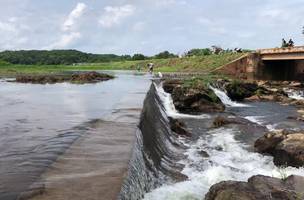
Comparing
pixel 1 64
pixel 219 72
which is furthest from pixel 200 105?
pixel 1 64

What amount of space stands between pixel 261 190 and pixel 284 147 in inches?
220

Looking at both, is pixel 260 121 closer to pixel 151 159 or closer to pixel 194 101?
pixel 194 101

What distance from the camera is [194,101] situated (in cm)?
2703

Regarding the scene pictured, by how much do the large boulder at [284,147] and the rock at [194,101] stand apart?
11100mm

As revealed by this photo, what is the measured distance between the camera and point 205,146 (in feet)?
53.9

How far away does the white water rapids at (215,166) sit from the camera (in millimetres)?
9898

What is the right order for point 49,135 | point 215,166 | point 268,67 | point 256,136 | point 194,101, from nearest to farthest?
point 49,135 → point 215,166 → point 256,136 → point 194,101 → point 268,67

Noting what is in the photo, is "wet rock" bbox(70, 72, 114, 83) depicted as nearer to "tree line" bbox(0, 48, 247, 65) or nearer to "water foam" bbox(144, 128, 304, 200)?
"water foam" bbox(144, 128, 304, 200)

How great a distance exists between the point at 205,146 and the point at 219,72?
44.5 m

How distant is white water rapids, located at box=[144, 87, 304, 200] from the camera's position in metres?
9.90

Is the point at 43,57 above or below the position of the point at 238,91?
above

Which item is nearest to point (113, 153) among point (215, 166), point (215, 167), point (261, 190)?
point (261, 190)

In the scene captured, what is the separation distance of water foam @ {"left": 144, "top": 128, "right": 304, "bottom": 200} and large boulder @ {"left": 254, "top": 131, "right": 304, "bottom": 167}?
28cm

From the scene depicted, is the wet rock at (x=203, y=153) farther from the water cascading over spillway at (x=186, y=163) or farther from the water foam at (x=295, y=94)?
the water foam at (x=295, y=94)
